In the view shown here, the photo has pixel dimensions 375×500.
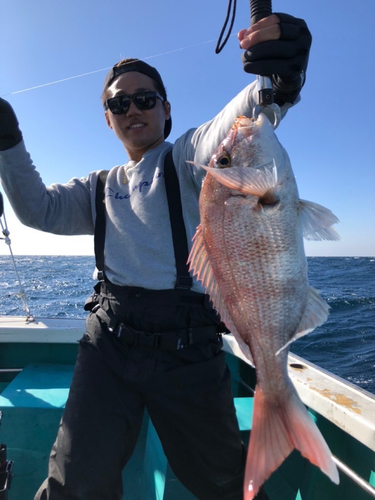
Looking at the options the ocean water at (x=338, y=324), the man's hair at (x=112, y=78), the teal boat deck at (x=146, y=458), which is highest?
the man's hair at (x=112, y=78)

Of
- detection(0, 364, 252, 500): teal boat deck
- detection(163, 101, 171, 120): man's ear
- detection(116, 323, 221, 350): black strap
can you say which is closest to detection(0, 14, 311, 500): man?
detection(116, 323, 221, 350): black strap

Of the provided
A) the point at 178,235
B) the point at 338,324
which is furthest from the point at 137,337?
the point at 338,324

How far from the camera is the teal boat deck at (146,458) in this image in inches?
90.8

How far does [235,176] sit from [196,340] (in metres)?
0.93

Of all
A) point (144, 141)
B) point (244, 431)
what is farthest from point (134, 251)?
point (244, 431)

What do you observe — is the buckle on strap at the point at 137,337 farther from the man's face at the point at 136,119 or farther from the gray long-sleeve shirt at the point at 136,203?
the man's face at the point at 136,119

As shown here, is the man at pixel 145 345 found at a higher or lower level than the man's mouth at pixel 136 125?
lower

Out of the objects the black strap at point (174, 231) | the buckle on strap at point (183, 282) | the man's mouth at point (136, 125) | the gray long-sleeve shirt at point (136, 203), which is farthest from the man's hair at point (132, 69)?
the buckle on strap at point (183, 282)

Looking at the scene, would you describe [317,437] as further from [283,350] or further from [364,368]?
[364,368]

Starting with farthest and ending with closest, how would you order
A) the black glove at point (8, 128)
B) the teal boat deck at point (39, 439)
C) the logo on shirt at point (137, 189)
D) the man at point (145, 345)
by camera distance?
the teal boat deck at point (39, 439) < the logo on shirt at point (137, 189) < the black glove at point (8, 128) < the man at point (145, 345)

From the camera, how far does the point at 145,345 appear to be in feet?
6.33

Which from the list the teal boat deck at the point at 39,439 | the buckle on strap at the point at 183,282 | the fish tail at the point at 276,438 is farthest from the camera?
the teal boat deck at the point at 39,439

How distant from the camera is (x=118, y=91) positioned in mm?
2266

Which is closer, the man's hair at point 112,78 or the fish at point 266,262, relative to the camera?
the fish at point 266,262
